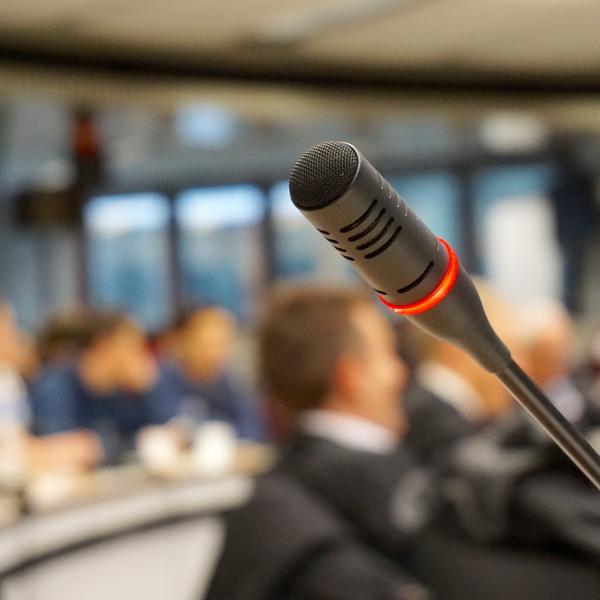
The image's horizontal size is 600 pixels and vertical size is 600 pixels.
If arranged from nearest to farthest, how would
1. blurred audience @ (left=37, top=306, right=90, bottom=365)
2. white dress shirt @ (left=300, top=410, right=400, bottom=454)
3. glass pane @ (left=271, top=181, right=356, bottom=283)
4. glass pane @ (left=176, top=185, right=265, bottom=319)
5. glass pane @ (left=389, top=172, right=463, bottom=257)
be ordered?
white dress shirt @ (left=300, top=410, right=400, bottom=454) → blurred audience @ (left=37, top=306, right=90, bottom=365) → glass pane @ (left=389, top=172, right=463, bottom=257) → glass pane @ (left=271, top=181, right=356, bottom=283) → glass pane @ (left=176, top=185, right=265, bottom=319)

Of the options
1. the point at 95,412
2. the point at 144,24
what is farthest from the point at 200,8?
the point at 95,412

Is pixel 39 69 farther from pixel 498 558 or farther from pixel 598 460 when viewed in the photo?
pixel 598 460

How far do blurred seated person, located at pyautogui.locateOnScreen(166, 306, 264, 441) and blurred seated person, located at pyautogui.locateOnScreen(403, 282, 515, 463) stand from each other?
4.63 ft

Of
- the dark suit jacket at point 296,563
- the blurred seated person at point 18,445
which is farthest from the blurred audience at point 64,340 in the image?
the dark suit jacket at point 296,563

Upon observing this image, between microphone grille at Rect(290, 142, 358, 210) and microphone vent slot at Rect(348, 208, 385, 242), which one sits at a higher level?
microphone grille at Rect(290, 142, 358, 210)

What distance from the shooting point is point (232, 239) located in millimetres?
8383

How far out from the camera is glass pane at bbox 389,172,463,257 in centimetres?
760

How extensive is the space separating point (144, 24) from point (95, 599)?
257 centimetres

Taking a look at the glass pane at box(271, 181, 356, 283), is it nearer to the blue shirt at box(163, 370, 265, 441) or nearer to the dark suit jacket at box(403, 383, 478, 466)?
the blue shirt at box(163, 370, 265, 441)

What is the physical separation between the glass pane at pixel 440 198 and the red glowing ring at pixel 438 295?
7251 millimetres

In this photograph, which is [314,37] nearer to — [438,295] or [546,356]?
[546,356]

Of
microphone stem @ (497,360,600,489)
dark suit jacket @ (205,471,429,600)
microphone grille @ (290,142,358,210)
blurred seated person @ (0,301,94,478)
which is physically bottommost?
blurred seated person @ (0,301,94,478)

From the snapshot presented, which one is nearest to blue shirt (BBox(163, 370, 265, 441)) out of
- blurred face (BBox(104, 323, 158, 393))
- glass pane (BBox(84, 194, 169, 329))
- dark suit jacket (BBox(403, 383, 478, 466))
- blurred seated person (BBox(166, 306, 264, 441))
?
blurred seated person (BBox(166, 306, 264, 441))

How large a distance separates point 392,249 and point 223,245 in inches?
318
